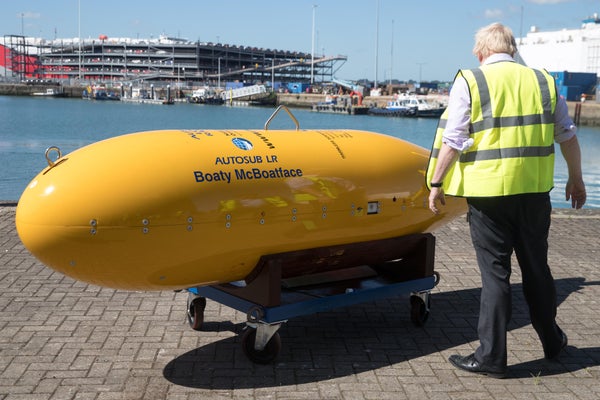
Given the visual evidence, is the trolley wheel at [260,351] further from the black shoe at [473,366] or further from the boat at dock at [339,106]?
the boat at dock at [339,106]

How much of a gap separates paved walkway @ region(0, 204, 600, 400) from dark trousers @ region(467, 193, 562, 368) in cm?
29

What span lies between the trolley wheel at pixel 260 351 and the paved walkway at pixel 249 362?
0.20ft

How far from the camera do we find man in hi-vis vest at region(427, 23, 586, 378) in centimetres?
422

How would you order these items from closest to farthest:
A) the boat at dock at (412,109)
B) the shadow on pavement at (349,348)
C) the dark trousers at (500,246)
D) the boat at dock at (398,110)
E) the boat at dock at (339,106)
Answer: the dark trousers at (500,246), the shadow on pavement at (349,348), the boat at dock at (412,109), the boat at dock at (398,110), the boat at dock at (339,106)

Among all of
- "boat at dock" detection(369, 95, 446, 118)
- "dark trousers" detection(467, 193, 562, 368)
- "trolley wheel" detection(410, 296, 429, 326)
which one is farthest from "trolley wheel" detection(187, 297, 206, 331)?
"boat at dock" detection(369, 95, 446, 118)

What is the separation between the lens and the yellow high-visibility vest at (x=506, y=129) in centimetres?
421

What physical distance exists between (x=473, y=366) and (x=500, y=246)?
31.8 inches

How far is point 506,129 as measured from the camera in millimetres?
4223

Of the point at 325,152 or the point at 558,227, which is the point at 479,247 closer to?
the point at 325,152

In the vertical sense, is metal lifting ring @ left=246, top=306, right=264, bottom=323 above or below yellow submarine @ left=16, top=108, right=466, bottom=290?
below

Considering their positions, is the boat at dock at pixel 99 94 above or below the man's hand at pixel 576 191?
above

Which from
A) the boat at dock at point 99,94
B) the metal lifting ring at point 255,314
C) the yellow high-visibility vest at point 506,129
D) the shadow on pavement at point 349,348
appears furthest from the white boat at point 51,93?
the yellow high-visibility vest at point 506,129

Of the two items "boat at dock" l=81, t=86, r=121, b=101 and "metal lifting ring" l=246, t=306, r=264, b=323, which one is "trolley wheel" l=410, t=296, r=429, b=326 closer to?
"metal lifting ring" l=246, t=306, r=264, b=323

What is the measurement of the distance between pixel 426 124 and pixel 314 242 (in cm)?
5796
